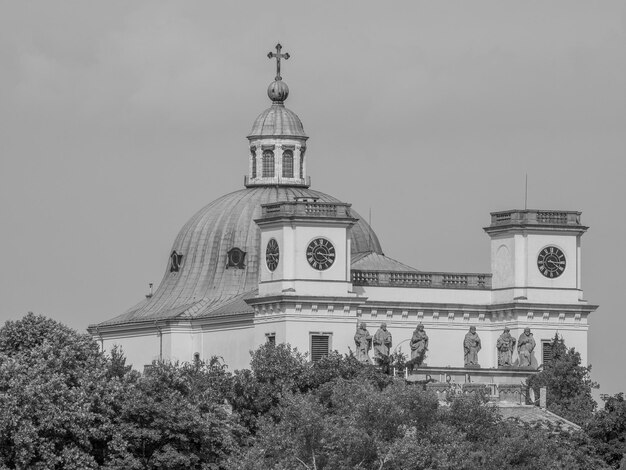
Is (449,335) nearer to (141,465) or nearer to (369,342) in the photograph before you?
(369,342)

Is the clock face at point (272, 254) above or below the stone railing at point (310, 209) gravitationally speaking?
below

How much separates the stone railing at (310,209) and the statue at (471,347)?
28.7 ft

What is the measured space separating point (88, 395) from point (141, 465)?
11.6 feet

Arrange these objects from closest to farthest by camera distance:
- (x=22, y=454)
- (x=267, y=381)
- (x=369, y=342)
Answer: (x=22, y=454)
(x=267, y=381)
(x=369, y=342)

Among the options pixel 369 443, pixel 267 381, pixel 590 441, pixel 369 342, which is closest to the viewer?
pixel 369 443

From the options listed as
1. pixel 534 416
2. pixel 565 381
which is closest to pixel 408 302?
pixel 565 381

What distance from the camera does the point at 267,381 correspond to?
172125 millimetres

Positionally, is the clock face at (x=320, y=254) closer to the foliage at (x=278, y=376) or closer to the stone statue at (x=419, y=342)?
the stone statue at (x=419, y=342)

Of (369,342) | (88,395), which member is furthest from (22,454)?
(369,342)

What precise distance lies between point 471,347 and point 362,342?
697 centimetres

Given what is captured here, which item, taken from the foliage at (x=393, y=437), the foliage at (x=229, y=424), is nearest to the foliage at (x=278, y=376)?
the foliage at (x=229, y=424)

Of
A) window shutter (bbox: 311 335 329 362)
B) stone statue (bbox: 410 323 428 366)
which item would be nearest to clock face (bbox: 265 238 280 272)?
window shutter (bbox: 311 335 329 362)

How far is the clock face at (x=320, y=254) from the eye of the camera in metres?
193

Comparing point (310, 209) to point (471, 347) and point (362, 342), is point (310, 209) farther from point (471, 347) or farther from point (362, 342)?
point (471, 347)
